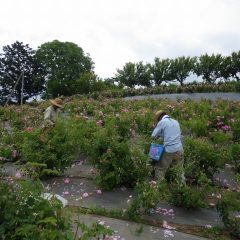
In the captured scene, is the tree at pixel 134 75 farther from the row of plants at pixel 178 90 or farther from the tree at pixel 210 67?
the row of plants at pixel 178 90

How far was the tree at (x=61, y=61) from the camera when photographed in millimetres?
62213

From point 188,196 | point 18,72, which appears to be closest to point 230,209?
point 188,196

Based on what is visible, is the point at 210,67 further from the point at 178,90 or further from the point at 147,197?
the point at 147,197

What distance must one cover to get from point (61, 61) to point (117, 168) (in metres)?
56.7

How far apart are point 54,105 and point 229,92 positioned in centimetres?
1595

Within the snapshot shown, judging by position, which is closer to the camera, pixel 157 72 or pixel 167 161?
pixel 167 161

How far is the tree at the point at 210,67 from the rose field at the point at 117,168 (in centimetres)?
3822

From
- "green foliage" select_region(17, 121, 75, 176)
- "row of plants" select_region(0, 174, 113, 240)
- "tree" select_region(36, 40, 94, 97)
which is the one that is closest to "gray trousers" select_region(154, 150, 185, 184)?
"green foliage" select_region(17, 121, 75, 176)

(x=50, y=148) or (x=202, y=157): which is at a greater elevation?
(x=50, y=148)

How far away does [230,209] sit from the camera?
257 inches

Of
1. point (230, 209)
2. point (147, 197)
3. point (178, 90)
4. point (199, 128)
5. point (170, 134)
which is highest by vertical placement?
point (178, 90)

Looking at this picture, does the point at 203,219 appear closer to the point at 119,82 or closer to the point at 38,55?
the point at 119,82

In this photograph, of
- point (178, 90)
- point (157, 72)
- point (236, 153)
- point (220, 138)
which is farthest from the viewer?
point (157, 72)

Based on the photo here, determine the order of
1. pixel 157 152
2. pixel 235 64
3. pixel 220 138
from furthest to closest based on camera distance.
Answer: pixel 235 64, pixel 220 138, pixel 157 152
